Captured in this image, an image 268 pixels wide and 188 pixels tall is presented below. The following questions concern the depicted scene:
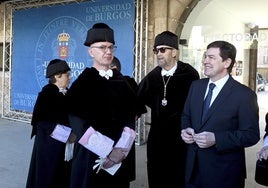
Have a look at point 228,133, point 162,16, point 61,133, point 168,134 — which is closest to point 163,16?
point 162,16

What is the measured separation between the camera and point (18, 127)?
26.1 ft

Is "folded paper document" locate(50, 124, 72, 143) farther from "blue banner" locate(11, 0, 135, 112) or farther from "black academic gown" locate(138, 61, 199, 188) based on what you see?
"blue banner" locate(11, 0, 135, 112)

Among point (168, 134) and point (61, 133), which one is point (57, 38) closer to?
point (61, 133)

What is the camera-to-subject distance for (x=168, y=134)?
3.06 meters

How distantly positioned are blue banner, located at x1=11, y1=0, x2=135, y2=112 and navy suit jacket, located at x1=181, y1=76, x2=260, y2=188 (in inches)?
168

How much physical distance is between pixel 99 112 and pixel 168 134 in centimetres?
88

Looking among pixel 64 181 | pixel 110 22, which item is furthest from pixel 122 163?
pixel 110 22

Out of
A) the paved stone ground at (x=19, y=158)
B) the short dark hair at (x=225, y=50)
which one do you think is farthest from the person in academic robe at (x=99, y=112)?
the paved stone ground at (x=19, y=158)

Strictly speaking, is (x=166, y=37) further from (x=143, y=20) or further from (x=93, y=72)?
(x=143, y=20)

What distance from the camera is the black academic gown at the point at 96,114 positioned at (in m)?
2.41

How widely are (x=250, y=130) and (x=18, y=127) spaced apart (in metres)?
6.73

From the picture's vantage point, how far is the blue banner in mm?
6633

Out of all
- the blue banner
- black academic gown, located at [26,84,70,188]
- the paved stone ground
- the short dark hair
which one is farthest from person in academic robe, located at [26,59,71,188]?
the blue banner

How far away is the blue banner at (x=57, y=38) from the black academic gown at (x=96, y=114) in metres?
4.02
